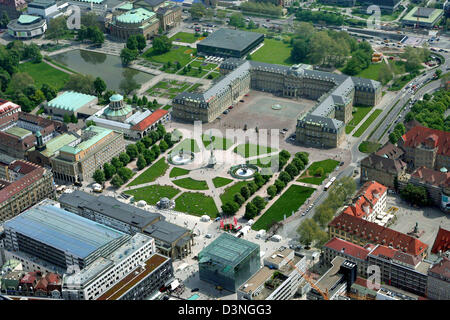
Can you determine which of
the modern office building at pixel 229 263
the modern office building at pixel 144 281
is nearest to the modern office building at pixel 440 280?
the modern office building at pixel 229 263


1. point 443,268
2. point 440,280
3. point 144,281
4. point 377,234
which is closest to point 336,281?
point 440,280

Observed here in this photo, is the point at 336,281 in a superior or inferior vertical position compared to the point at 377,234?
superior

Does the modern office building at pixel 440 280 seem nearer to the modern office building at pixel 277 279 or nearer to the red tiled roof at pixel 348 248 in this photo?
the red tiled roof at pixel 348 248

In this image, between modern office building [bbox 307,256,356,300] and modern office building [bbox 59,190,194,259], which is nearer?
modern office building [bbox 307,256,356,300]

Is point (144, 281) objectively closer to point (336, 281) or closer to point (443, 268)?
point (336, 281)

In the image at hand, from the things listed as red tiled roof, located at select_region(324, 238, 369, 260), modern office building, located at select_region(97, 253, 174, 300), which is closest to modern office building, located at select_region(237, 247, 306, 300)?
red tiled roof, located at select_region(324, 238, 369, 260)

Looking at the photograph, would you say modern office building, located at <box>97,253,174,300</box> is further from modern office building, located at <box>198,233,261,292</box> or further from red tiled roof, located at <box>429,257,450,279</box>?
red tiled roof, located at <box>429,257,450,279</box>
